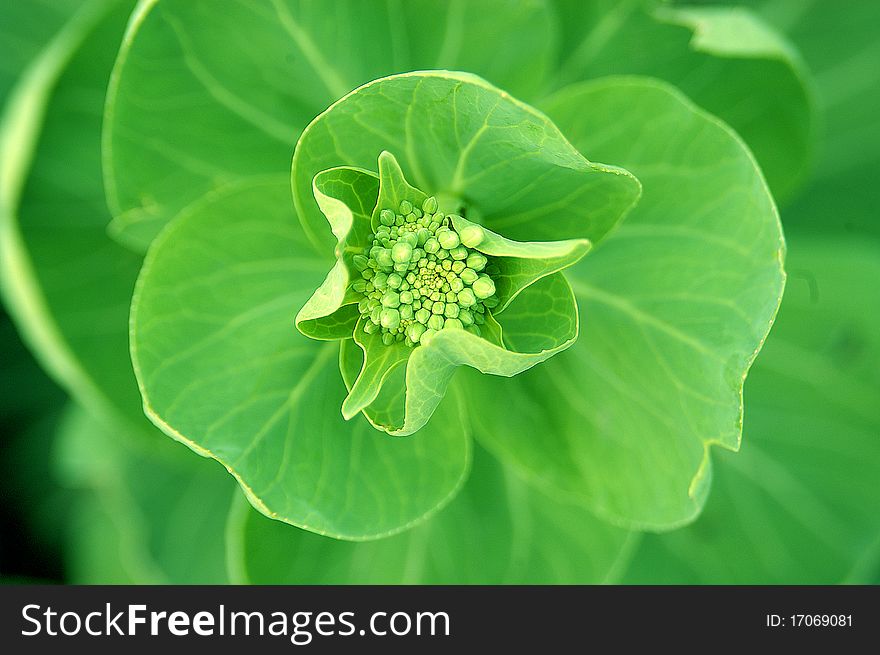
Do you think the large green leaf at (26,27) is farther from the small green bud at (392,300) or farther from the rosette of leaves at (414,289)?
the small green bud at (392,300)

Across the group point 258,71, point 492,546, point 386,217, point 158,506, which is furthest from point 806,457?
point 158,506

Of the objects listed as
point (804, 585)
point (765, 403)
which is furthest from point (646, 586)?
point (765, 403)

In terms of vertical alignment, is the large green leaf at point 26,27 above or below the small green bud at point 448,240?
above

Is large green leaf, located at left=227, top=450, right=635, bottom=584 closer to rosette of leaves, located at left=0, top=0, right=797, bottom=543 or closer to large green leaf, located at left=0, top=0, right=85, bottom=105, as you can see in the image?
rosette of leaves, located at left=0, top=0, right=797, bottom=543

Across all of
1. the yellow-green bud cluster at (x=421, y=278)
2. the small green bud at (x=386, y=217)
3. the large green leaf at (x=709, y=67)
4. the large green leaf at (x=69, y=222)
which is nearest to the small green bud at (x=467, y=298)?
the yellow-green bud cluster at (x=421, y=278)

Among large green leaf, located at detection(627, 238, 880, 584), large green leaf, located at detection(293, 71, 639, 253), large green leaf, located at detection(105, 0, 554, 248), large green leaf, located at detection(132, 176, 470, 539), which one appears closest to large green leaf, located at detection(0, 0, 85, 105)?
large green leaf, located at detection(105, 0, 554, 248)

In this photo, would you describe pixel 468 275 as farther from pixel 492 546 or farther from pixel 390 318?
pixel 492 546
